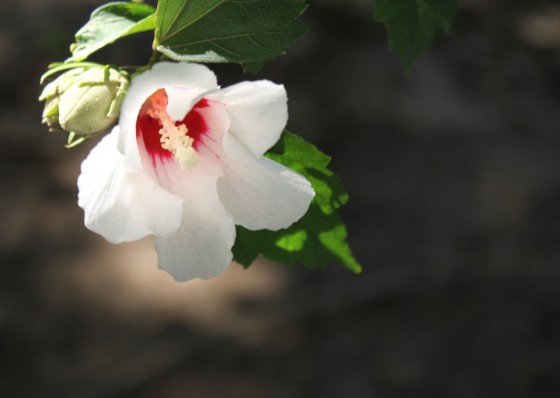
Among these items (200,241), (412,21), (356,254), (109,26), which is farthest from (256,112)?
(356,254)

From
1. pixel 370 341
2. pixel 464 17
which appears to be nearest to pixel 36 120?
pixel 370 341

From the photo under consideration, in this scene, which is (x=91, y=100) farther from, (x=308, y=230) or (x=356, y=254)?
(x=356, y=254)

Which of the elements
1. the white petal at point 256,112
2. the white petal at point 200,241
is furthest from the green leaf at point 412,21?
the white petal at point 200,241

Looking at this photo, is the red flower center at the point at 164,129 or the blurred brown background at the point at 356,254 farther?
the blurred brown background at the point at 356,254

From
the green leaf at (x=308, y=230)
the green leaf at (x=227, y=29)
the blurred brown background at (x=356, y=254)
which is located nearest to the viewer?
the green leaf at (x=227, y=29)

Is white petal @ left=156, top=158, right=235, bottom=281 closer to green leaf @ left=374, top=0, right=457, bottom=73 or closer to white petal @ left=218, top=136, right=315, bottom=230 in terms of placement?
white petal @ left=218, top=136, right=315, bottom=230

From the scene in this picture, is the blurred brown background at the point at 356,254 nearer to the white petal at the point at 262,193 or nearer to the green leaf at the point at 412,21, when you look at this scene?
the green leaf at the point at 412,21
